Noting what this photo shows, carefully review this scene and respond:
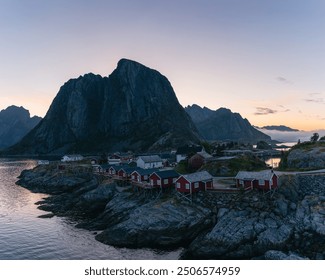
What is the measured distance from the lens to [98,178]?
300 ft

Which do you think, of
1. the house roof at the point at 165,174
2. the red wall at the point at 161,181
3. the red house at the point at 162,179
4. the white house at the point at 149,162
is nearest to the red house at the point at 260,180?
the house roof at the point at 165,174

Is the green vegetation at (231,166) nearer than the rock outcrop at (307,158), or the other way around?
the rock outcrop at (307,158)

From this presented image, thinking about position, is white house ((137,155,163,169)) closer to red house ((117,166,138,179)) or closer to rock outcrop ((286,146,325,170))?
red house ((117,166,138,179))

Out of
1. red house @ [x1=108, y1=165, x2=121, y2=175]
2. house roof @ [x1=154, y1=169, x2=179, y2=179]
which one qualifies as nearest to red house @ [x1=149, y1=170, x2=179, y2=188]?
house roof @ [x1=154, y1=169, x2=179, y2=179]

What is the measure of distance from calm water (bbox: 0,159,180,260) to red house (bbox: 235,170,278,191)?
58.1 feet

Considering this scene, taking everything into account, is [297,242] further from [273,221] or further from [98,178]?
[98,178]

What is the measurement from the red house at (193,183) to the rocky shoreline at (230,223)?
176cm

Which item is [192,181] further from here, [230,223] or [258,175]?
[258,175]

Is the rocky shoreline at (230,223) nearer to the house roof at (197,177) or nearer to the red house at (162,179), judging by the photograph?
the red house at (162,179)

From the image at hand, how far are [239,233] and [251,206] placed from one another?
6.53 m

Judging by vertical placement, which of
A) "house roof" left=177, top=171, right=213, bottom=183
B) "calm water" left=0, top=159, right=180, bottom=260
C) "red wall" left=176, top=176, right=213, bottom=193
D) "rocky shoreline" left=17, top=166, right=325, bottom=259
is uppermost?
"house roof" left=177, top=171, right=213, bottom=183

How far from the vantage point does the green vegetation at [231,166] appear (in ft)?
240

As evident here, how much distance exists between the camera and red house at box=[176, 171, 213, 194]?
54000mm
